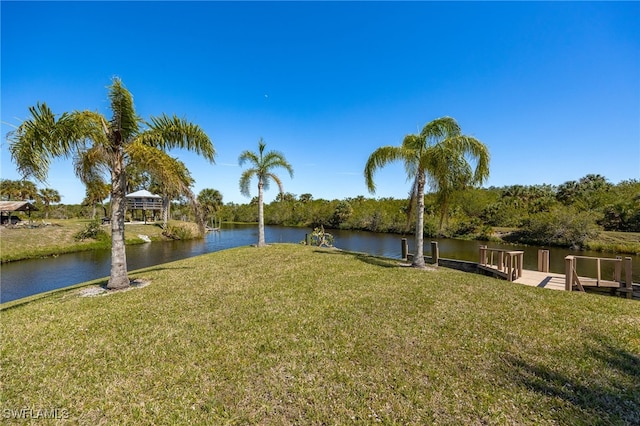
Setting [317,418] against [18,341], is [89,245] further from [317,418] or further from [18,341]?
[317,418]

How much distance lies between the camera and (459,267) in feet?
44.3

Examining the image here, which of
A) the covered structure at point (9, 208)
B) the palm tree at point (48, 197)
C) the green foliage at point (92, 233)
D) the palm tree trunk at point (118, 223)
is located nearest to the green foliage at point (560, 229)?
the palm tree trunk at point (118, 223)

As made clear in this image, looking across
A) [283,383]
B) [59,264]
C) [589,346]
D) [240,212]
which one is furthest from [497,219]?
[240,212]

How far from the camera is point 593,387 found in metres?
3.18

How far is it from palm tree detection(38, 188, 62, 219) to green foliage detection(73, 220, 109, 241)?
29.2 m

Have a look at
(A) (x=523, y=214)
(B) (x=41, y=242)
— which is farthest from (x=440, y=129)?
(A) (x=523, y=214)

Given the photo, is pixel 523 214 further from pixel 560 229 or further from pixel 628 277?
pixel 628 277

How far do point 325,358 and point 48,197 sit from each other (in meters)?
64.8

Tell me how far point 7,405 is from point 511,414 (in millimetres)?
5423

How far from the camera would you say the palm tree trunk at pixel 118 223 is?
7090mm

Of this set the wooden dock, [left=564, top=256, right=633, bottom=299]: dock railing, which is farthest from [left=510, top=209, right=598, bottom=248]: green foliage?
[left=564, top=256, right=633, bottom=299]: dock railing

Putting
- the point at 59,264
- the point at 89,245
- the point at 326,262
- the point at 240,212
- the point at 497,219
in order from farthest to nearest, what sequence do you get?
the point at 240,212
the point at 497,219
the point at 89,245
the point at 59,264
the point at 326,262

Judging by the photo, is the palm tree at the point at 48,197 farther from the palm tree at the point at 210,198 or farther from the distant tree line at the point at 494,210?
the palm tree at the point at 210,198

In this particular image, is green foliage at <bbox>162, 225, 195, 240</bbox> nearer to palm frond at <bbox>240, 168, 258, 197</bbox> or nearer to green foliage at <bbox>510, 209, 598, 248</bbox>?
palm frond at <bbox>240, 168, 258, 197</bbox>
